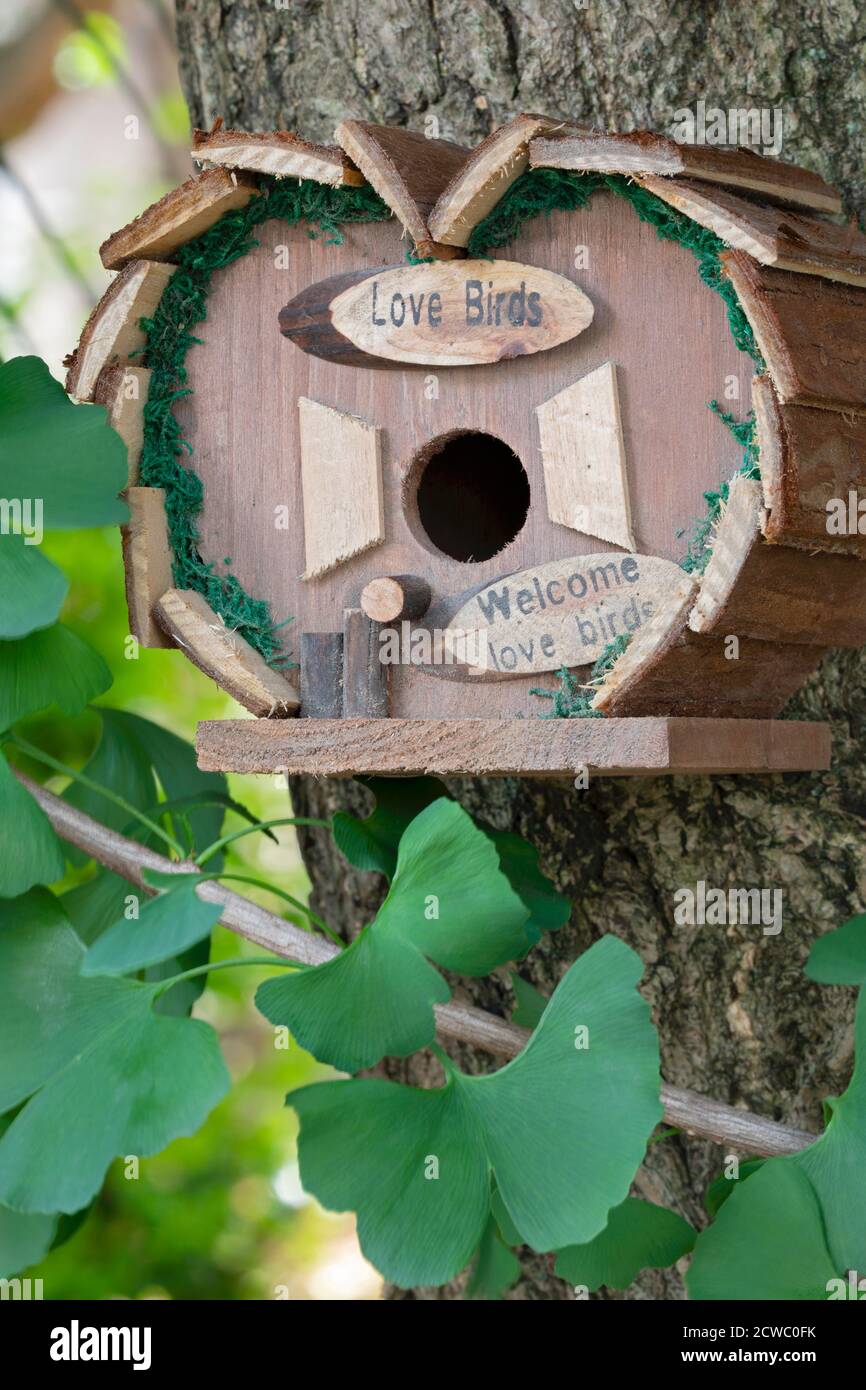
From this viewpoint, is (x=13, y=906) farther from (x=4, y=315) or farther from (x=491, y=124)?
(x=4, y=315)

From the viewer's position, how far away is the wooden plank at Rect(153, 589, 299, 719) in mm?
1108

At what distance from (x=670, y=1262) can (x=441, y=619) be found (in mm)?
488

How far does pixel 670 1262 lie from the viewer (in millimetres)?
1036

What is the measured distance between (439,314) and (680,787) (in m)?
0.44

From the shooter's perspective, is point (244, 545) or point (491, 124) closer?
point (244, 545)

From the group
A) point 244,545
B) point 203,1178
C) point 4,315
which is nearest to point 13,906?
point 244,545

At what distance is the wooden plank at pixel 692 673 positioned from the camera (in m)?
0.96

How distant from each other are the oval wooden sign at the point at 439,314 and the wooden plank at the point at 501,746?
0.91 feet

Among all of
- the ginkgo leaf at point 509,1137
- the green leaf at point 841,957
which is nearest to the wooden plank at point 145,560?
the ginkgo leaf at point 509,1137

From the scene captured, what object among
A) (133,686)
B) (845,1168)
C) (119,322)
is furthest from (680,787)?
(133,686)

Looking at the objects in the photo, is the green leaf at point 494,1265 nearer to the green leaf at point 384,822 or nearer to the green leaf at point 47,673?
the green leaf at point 384,822

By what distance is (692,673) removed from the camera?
0.98 m

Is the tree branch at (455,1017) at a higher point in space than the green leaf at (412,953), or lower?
lower
